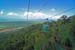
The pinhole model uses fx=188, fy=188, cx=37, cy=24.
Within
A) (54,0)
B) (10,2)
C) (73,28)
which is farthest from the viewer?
(73,28)

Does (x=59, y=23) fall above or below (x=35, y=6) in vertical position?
below

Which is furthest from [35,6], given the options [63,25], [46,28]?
[63,25]

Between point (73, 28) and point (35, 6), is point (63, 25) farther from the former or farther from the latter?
point (35, 6)

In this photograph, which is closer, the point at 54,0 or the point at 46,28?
the point at 54,0

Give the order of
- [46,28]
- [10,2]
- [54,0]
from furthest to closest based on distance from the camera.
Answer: [46,28]
[54,0]
[10,2]

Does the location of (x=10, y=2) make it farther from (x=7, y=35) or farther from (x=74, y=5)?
(x=74, y=5)

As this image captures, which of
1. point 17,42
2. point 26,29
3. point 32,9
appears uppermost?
point 32,9
